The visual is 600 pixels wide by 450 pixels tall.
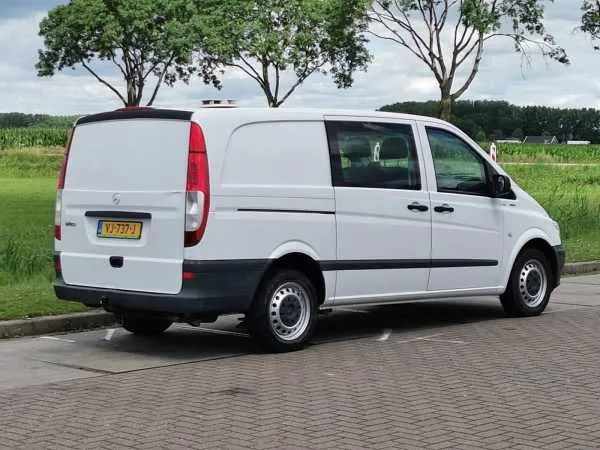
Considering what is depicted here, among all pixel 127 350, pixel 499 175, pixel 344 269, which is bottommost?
pixel 127 350

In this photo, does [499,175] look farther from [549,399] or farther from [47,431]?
[47,431]

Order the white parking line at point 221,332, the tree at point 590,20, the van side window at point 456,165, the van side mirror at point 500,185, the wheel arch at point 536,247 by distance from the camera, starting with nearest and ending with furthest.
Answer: the white parking line at point 221,332
the van side window at point 456,165
the van side mirror at point 500,185
the wheel arch at point 536,247
the tree at point 590,20

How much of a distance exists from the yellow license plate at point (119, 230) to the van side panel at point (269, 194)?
1.92ft

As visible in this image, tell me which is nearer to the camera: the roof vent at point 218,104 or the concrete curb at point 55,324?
the roof vent at point 218,104

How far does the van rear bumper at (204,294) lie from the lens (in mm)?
8672

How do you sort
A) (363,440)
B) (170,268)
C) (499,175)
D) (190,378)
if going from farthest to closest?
(499,175) < (170,268) < (190,378) < (363,440)

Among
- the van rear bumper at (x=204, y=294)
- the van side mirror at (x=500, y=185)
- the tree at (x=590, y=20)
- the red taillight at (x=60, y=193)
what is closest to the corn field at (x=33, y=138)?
the tree at (x=590, y=20)

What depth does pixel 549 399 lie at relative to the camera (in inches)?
289

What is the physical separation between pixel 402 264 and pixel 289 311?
1.31 metres

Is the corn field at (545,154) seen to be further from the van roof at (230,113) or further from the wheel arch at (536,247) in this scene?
the van roof at (230,113)

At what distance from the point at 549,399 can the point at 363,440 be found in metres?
1.68

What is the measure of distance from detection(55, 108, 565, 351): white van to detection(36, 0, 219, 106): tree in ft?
152

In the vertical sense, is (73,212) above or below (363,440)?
above

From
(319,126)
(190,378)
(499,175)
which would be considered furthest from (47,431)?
(499,175)
